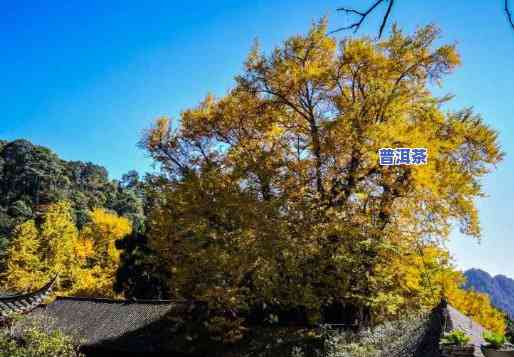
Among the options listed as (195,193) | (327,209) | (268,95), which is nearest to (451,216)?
(327,209)

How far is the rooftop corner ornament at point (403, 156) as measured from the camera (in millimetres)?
13809

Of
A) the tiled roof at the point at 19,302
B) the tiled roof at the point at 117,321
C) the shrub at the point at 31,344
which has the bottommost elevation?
the tiled roof at the point at 117,321

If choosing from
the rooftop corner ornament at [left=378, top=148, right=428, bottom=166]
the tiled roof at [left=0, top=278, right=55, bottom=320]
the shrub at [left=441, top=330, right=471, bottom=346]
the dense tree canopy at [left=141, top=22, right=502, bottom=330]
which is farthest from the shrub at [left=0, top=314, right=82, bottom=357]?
the rooftop corner ornament at [left=378, top=148, right=428, bottom=166]

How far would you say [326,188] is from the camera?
1661cm

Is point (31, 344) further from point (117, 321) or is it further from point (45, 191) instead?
point (45, 191)

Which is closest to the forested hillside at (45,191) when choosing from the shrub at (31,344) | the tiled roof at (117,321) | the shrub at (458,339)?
the tiled roof at (117,321)

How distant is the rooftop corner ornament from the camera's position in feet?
45.3

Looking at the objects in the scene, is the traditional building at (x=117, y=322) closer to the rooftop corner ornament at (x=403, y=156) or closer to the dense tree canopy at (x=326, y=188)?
the dense tree canopy at (x=326, y=188)

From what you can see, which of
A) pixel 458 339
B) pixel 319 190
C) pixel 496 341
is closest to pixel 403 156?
pixel 319 190

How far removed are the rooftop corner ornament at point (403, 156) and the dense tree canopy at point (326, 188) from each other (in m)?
0.33

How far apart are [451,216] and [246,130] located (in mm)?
8960

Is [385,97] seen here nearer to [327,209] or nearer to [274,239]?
[327,209]

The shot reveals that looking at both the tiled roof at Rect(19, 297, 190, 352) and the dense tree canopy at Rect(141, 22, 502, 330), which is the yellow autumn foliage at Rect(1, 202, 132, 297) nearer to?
the tiled roof at Rect(19, 297, 190, 352)

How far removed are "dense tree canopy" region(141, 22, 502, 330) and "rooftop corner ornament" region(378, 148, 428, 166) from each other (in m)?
0.33
